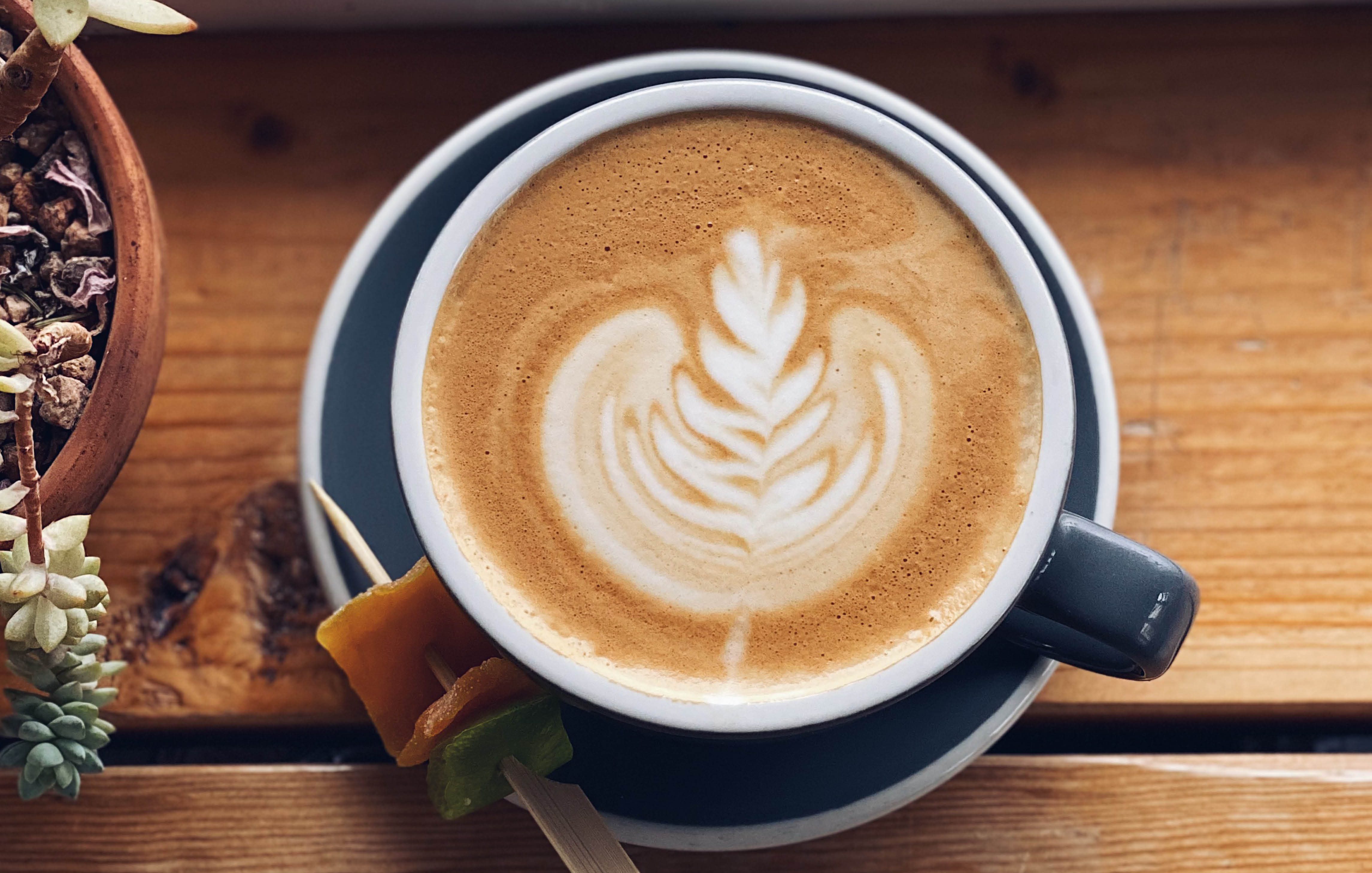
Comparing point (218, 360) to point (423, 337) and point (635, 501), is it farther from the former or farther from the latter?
point (635, 501)

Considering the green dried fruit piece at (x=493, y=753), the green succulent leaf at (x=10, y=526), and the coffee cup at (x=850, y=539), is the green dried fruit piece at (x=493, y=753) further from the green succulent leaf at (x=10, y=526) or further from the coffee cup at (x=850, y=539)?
the green succulent leaf at (x=10, y=526)

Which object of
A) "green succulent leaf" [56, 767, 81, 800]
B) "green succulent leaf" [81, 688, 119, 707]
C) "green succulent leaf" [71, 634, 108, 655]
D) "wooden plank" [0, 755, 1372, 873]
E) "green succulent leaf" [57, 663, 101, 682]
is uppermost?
"green succulent leaf" [71, 634, 108, 655]

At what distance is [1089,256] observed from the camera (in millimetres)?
1123

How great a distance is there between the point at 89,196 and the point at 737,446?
534 mm

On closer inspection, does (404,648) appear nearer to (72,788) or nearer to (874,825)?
(72,788)

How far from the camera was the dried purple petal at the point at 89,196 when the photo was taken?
2.73 feet

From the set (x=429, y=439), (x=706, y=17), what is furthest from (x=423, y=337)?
(x=706, y=17)

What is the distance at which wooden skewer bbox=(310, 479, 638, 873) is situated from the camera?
0.89 meters

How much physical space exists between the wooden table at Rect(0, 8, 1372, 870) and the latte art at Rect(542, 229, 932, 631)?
35 centimetres

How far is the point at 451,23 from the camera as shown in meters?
1.14

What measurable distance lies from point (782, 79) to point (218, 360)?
62 cm

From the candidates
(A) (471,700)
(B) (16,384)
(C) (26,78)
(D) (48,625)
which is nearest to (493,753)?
(A) (471,700)

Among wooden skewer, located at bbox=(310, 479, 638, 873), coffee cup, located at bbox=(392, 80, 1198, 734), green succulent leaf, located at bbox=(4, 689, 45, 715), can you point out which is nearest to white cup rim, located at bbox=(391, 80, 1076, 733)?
coffee cup, located at bbox=(392, 80, 1198, 734)

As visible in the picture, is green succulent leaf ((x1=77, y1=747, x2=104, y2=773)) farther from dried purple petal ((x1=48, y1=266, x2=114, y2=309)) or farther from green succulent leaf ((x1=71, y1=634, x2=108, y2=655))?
dried purple petal ((x1=48, y1=266, x2=114, y2=309))
